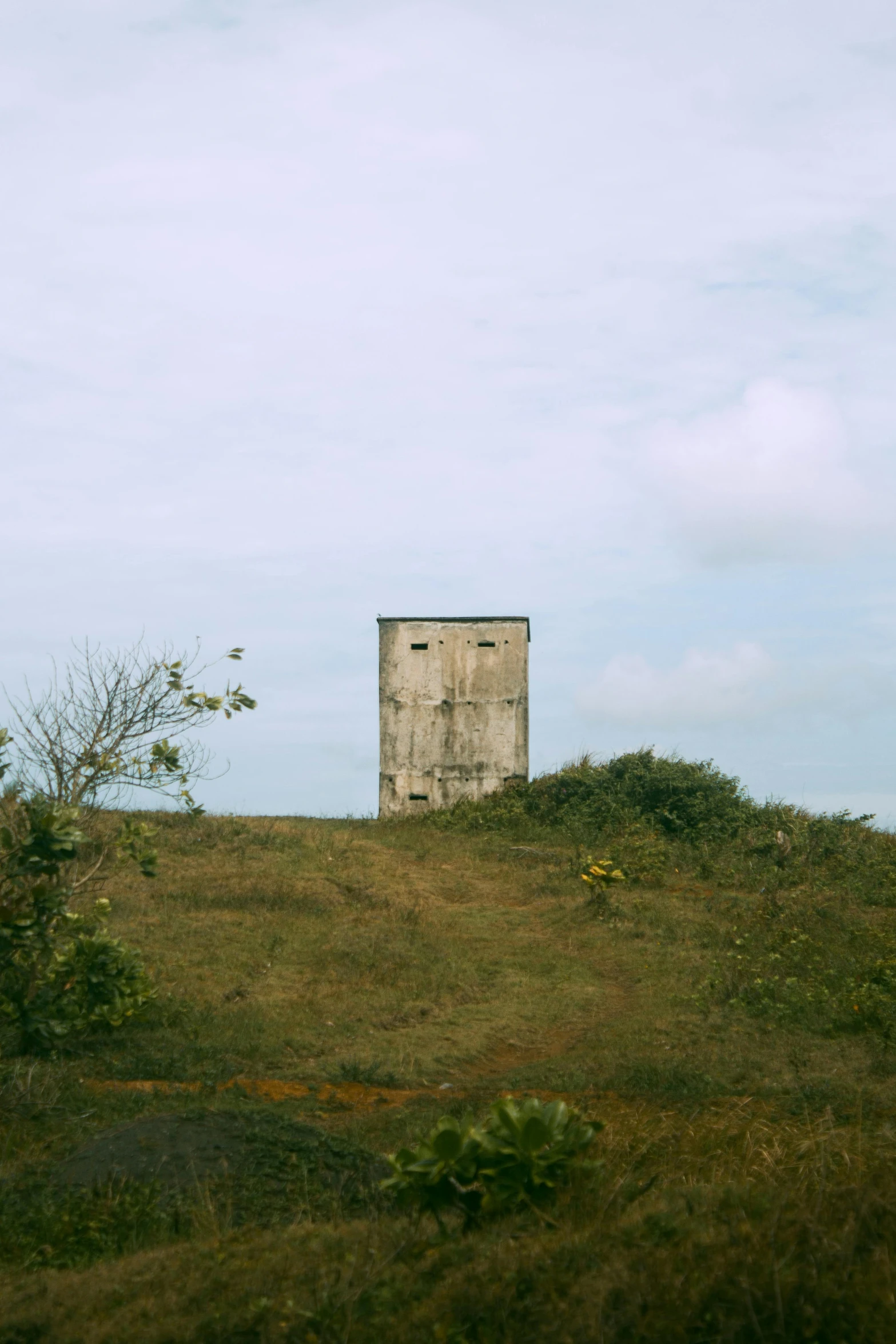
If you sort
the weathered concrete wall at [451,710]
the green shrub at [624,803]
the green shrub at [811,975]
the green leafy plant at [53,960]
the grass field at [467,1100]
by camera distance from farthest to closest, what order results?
the weathered concrete wall at [451,710]
the green shrub at [624,803]
the green shrub at [811,975]
the green leafy plant at [53,960]
the grass field at [467,1100]

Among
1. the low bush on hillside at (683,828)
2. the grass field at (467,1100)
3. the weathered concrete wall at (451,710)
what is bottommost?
the grass field at (467,1100)

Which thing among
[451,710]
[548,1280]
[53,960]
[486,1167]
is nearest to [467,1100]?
[486,1167]

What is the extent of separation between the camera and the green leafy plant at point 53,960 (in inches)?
313

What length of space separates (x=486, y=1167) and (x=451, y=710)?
72.0ft

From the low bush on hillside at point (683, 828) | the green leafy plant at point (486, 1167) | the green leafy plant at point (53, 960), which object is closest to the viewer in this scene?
the green leafy plant at point (486, 1167)

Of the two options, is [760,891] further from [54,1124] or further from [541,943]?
[54,1124]

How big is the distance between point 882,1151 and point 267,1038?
580 centimetres

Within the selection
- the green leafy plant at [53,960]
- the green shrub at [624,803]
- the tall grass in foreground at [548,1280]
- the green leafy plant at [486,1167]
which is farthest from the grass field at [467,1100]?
the green shrub at [624,803]

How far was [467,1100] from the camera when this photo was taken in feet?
26.5

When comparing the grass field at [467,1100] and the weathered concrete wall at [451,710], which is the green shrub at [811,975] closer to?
the grass field at [467,1100]

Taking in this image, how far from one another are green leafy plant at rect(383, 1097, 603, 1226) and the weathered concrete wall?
21.5 meters

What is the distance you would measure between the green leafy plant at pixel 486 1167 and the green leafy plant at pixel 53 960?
3891 millimetres

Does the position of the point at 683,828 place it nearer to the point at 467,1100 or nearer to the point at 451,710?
the point at 451,710

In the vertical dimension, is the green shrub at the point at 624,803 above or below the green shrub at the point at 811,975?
above
